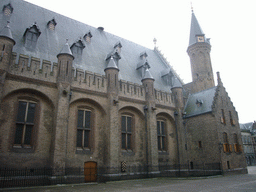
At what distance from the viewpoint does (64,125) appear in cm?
1647

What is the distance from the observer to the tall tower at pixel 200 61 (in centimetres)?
3098

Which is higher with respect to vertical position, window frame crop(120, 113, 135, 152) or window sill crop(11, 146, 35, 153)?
window frame crop(120, 113, 135, 152)

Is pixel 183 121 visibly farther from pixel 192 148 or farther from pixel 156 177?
pixel 156 177

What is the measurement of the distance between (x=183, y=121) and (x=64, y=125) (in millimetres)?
15391

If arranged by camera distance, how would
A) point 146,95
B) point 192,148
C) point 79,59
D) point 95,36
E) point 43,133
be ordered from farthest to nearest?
point 95,36
point 192,148
point 146,95
point 79,59
point 43,133

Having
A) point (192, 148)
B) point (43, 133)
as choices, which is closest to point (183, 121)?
point (192, 148)

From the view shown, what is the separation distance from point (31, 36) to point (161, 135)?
17.5m

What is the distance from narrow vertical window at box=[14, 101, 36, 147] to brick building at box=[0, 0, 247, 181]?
70 millimetres

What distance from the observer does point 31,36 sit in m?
19.7

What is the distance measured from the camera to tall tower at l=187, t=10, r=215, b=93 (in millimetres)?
30984

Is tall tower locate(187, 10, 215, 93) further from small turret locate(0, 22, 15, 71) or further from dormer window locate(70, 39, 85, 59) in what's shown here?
small turret locate(0, 22, 15, 71)

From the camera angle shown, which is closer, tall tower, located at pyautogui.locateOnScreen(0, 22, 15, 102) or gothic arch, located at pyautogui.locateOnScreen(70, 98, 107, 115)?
tall tower, located at pyautogui.locateOnScreen(0, 22, 15, 102)

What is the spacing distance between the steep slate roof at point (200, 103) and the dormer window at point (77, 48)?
15.1 metres

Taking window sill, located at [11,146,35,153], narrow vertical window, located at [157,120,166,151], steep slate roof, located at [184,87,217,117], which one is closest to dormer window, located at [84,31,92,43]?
narrow vertical window, located at [157,120,166,151]
